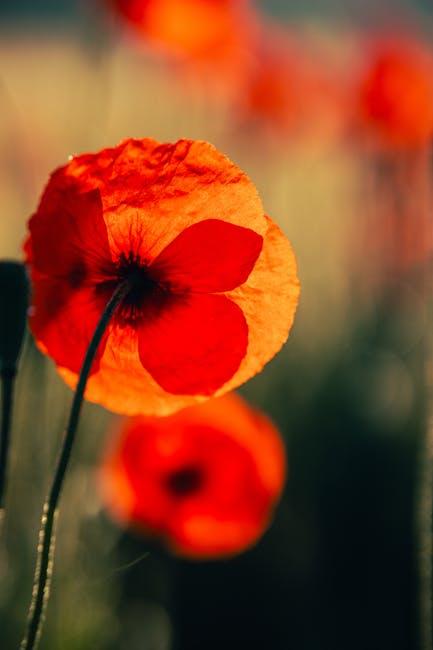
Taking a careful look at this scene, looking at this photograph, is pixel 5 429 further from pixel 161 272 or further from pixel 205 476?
pixel 205 476

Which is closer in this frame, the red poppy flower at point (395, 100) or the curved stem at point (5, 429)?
the curved stem at point (5, 429)

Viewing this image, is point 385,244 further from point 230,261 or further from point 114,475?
point 230,261

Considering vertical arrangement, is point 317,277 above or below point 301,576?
above

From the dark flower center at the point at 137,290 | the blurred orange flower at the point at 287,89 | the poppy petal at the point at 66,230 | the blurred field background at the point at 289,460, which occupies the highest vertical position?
the poppy petal at the point at 66,230

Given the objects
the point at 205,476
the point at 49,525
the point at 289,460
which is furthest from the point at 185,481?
the point at 49,525

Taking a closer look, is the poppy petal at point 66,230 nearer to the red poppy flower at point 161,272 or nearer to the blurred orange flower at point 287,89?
the red poppy flower at point 161,272

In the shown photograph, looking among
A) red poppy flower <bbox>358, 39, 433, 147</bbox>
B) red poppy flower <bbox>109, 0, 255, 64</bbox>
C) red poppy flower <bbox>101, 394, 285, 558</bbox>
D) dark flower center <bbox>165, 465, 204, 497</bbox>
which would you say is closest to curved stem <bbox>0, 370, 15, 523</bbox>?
red poppy flower <bbox>101, 394, 285, 558</bbox>

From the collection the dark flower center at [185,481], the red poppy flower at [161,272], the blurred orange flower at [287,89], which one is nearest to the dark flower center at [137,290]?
the red poppy flower at [161,272]

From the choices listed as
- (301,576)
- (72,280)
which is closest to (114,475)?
(301,576)
